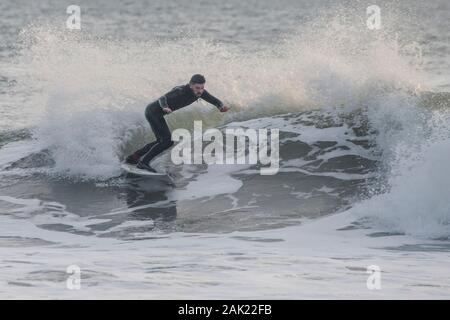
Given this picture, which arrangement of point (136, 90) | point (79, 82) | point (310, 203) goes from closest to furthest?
1. point (310, 203)
2. point (79, 82)
3. point (136, 90)

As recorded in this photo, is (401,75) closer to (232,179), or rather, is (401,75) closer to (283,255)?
(232,179)

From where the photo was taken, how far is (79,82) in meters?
20.0

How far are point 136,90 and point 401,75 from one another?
618cm

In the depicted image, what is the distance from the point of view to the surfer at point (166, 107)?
49.9 feet

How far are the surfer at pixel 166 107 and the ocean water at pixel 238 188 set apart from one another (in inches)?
18.1

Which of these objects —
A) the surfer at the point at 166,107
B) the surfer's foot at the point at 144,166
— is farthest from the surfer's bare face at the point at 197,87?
the surfer's foot at the point at 144,166

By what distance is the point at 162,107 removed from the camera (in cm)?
1527

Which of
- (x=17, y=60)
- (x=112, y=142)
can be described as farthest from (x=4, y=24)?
(x=112, y=142)

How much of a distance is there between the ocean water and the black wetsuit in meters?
0.54
